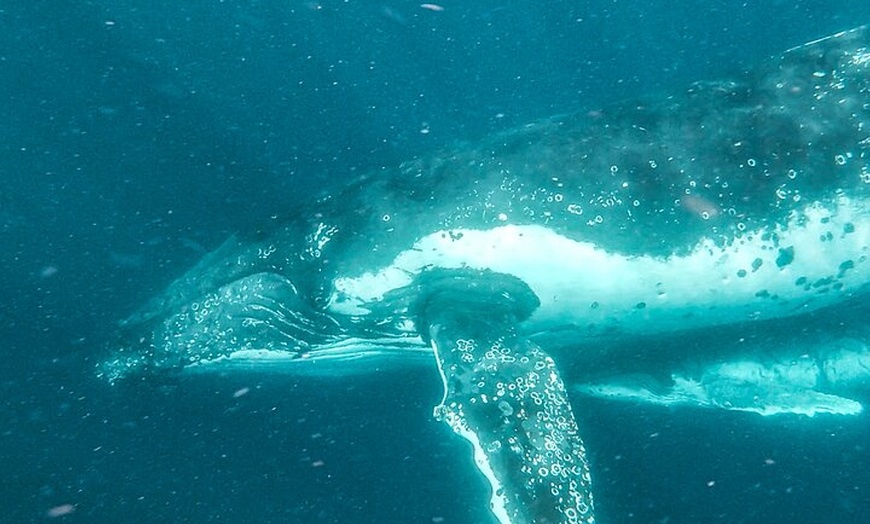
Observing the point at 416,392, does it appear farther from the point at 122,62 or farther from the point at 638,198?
the point at 122,62

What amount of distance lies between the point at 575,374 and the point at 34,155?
12.9m

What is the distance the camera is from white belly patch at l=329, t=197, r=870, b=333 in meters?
6.25

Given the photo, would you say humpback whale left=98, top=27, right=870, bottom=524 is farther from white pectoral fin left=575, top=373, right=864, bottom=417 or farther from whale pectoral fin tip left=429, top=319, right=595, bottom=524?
white pectoral fin left=575, top=373, right=864, bottom=417

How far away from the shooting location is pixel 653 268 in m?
6.32

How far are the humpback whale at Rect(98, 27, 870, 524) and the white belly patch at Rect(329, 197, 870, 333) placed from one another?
0.02m

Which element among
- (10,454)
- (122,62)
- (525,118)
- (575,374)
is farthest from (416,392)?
(122,62)

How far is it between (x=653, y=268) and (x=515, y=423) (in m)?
2.35

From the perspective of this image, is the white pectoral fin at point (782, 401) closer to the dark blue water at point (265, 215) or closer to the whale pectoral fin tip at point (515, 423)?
the dark blue water at point (265, 215)

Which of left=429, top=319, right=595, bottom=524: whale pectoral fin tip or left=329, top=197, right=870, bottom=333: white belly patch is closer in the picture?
Answer: left=429, top=319, right=595, bottom=524: whale pectoral fin tip

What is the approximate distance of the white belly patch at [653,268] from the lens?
6254 millimetres

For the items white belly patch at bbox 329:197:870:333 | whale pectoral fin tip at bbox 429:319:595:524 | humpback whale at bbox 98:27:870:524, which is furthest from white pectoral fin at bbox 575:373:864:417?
whale pectoral fin tip at bbox 429:319:595:524

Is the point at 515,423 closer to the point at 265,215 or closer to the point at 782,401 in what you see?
the point at 782,401

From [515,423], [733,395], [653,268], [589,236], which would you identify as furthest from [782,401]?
[515,423]

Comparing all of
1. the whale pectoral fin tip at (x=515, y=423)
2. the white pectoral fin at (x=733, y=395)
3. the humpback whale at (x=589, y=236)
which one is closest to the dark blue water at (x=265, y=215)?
the white pectoral fin at (x=733, y=395)
